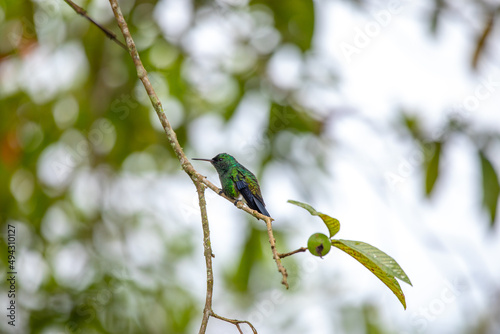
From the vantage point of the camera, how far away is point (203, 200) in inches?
70.4

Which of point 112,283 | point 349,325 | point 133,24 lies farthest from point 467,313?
point 133,24

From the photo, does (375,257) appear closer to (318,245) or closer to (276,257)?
(318,245)

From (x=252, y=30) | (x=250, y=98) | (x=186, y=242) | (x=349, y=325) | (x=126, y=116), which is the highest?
(x=252, y=30)

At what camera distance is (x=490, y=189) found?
3443 millimetres

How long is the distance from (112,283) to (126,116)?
1299mm

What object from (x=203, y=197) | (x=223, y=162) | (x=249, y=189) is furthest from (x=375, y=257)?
(x=223, y=162)

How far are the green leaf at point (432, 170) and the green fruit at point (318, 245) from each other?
2332 millimetres

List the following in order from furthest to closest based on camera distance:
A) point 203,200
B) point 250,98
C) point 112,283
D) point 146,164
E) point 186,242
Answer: point 186,242
point 146,164
point 250,98
point 112,283
point 203,200

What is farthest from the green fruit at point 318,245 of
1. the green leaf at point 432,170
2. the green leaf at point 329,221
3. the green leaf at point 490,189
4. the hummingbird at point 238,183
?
Answer: the green leaf at point 432,170

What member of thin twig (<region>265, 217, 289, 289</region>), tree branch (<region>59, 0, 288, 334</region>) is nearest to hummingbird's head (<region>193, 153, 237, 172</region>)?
tree branch (<region>59, 0, 288, 334</region>)

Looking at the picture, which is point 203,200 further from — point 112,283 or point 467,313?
point 467,313

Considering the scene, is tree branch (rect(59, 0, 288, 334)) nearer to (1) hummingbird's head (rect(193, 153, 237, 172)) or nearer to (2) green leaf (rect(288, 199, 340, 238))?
(2) green leaf (rect(288, 199, 340, 238))

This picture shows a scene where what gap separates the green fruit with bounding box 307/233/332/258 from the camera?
1604 millimetres

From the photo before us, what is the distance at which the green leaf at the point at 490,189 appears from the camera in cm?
338
